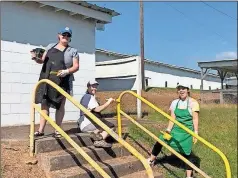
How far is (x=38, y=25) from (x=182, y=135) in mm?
5490

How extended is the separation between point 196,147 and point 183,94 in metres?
2.25

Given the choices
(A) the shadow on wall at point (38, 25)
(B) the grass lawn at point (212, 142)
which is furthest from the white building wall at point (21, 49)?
(B) the grass lawn at point (212, 142)

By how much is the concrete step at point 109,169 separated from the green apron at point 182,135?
0.65m

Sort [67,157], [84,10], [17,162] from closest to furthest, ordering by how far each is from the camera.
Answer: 1. [17,162]
2. [67,157]
3. [84,10]

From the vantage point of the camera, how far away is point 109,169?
5164mm

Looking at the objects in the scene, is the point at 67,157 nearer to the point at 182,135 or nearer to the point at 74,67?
the point at 74,67

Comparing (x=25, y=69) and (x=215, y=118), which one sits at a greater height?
(x=25, y=69)

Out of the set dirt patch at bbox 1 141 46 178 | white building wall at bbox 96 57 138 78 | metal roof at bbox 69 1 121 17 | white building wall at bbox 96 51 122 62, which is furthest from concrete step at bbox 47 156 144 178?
white building wall at bbox 96 51 122 62

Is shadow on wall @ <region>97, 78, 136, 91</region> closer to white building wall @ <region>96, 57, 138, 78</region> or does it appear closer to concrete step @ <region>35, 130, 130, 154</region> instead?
white building wall @ <region>96, 57, 138, 78</region>

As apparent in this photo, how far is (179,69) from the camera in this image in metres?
38.5

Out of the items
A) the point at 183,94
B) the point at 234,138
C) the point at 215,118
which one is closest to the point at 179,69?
the point at 215,118

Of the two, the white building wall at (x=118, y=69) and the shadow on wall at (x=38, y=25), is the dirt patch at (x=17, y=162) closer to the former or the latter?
the shadow on wall at (x=38, y=25)

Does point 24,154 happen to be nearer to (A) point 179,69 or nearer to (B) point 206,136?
(B) point 206,136

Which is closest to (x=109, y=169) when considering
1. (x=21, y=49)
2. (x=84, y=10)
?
(x=21, y=49)
